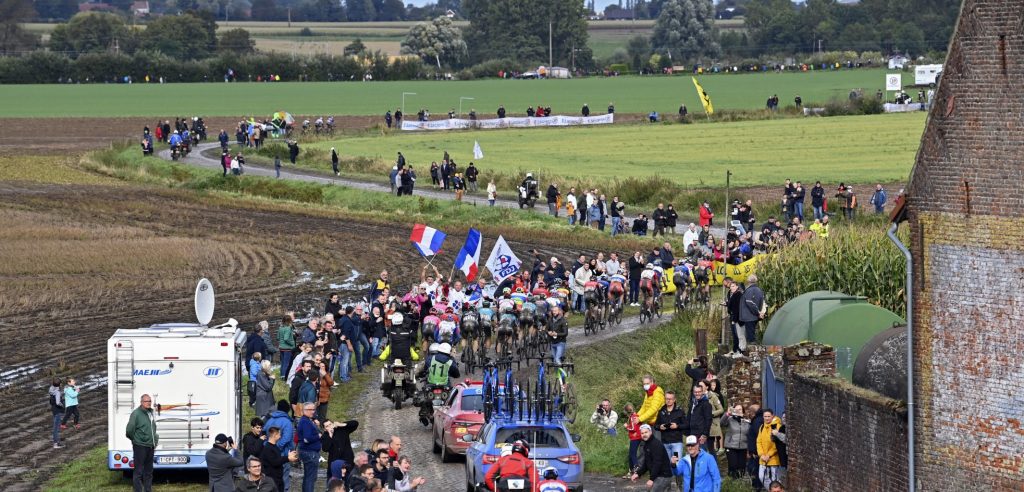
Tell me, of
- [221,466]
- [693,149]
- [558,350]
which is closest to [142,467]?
[221,466]

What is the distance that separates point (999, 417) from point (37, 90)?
140 m

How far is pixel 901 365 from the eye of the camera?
70.6 ft

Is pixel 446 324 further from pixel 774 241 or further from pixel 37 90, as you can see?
pixel 37 90

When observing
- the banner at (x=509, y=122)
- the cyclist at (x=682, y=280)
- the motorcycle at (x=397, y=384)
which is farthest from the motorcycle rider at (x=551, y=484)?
the banner at (x=509, y=122)

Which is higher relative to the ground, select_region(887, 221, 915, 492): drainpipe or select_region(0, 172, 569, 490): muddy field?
select_region(887, 221, 915, 492): drainpipe

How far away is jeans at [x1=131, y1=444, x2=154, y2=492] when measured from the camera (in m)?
23.6

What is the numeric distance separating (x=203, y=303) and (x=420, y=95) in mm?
117730

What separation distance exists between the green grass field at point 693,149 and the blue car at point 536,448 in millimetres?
→ 51517

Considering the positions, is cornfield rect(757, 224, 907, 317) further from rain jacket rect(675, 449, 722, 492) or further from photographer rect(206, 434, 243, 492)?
photographer rect(206, 434, 243, 492)

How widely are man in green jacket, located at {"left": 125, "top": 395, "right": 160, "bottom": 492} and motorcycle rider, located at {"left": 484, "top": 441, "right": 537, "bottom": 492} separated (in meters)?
5.63

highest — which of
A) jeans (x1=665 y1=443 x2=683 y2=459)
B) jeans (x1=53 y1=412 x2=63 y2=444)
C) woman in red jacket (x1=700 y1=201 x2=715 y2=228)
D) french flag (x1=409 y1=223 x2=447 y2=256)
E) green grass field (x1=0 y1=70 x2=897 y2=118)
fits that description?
green grass field (x1=0 y1=70 x2=897 y2=118)

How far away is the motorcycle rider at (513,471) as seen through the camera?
2030 centimetres

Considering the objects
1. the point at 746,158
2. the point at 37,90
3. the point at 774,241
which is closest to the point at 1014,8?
the point at 774,241

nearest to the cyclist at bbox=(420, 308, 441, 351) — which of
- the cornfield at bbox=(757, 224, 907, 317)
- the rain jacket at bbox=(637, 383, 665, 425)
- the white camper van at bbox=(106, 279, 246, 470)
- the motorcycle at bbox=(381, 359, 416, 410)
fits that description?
the motorcycle at bbox=(381, 359, 416, 410)
